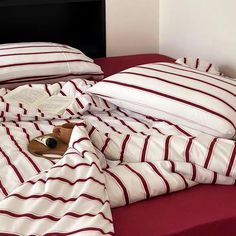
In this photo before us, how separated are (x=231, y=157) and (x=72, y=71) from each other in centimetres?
100

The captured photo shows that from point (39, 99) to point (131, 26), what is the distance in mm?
1086

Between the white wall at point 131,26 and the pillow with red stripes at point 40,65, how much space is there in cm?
56

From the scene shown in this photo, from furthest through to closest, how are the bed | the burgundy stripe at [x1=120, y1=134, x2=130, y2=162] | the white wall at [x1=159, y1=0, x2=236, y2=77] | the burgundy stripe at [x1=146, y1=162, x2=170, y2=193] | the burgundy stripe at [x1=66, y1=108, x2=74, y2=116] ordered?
the white wall at [x1=159, y1=0, x2=236, y2=77] → the burgundy stripe at [x1=66, y1=108, x2=74, y2=116] → the burgundy stripe at [x1=120, y1=134, x2=130, y2=162] → the burgundy stripe at [x1=146, y1=162, x2=170, y2=193] → the bed

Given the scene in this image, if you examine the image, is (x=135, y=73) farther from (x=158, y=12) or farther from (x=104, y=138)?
(x=158, y=12)

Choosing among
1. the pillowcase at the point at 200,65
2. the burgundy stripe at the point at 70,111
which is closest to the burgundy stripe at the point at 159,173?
the burgundy stripe at the point at 70,111

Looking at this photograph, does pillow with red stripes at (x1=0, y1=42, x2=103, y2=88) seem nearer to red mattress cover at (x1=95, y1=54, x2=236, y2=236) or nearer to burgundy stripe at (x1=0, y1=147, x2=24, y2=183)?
burgundy stripe at (x1=0, y1=147, x2=24, y2=183)

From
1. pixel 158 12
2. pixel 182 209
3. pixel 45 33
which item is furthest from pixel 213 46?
pixel 182 209

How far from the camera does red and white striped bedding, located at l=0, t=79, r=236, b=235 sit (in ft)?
3.59

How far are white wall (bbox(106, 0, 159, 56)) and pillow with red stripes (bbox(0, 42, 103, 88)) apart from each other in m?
0.56

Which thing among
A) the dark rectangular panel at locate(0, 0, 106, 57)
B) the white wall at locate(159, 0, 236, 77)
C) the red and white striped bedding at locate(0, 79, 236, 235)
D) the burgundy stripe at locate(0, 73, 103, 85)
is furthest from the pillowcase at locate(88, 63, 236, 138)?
the dark rectangular panel at locate(0, 0, 106, 57)

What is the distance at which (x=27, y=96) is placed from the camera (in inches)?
74.7

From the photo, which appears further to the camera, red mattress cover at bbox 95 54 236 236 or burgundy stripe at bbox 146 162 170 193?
burgundy stripe at bbox 146 162 170 193

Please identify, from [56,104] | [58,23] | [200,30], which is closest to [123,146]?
[56,104]

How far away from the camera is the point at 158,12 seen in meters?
2.82
